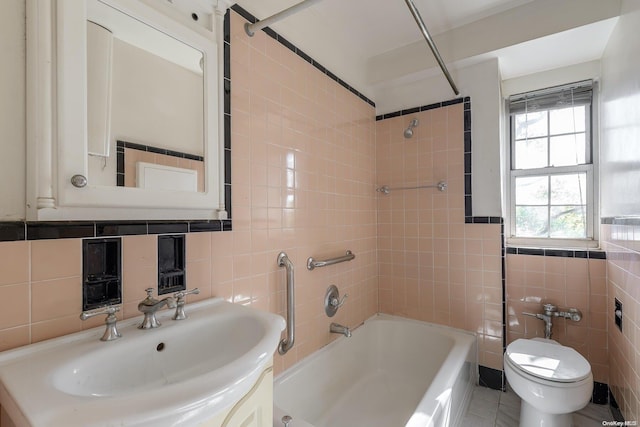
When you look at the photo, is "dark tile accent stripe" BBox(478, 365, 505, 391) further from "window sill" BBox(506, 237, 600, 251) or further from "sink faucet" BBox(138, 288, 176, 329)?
"sink faucet" BBox(138, 288, 176, 329)

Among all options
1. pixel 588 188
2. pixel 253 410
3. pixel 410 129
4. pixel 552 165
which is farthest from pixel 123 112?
pixel 588 188

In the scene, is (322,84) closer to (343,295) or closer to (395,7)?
(395,7)

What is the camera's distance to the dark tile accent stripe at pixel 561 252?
189 centimetres

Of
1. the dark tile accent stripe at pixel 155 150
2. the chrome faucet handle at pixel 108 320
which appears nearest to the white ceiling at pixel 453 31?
the dark tile accent stripe at pixel 155 150

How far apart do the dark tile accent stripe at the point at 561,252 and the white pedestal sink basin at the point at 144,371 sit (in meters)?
1.88

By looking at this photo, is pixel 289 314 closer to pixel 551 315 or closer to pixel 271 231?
pixel 271 231

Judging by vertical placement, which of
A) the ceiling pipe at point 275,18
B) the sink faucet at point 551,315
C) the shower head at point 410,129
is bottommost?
the sink faucet at point 551,315

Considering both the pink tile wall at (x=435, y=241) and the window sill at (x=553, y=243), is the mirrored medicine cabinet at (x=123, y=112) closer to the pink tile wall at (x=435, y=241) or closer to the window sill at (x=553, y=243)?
the pink tile wall at (x=435, y=241)

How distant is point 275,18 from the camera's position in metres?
1.26

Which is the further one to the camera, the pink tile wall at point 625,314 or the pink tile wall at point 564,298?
the pink tile wall at point 564,298

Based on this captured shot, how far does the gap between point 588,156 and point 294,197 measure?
2.16 metres

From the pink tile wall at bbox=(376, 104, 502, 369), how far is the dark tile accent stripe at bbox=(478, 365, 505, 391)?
4cm

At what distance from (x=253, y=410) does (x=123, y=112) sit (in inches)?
39.9

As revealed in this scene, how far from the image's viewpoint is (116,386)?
2.74 feet
